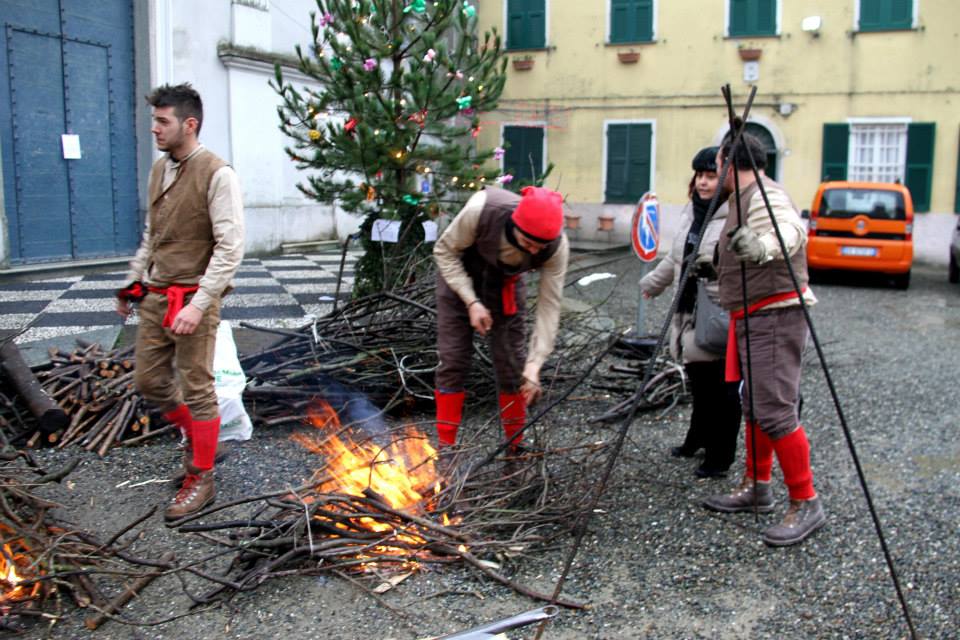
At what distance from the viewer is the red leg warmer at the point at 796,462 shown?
4188mm

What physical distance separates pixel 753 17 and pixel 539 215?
18377 millimetres

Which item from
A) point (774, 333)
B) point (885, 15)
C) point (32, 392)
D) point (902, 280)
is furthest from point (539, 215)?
point (885, 15)

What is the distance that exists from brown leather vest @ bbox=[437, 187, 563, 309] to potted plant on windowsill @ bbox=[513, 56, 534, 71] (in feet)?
60.4

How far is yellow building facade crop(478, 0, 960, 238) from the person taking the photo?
19.2m

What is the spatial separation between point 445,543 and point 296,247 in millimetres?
12469

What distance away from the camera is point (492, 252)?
4.30 m

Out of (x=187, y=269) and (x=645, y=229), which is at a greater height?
(x=645, y=229)

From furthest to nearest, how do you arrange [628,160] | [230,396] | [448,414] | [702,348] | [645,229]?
1. [628,160]
2. [645,229]
3. [230,396]
4. [702,348]
5. [448,414]

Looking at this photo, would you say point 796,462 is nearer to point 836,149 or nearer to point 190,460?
point 190,460

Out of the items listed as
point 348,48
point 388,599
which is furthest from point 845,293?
→ point 388,599

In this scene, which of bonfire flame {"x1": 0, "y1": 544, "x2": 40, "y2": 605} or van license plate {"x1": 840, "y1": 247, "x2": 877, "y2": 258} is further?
van license plate {"x1": 840, "y1": 247, "x2": 877, "y2": 258}

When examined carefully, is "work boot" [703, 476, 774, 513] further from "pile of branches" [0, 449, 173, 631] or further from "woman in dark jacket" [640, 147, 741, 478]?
"pile of branches" [0, 449, 173, 631]

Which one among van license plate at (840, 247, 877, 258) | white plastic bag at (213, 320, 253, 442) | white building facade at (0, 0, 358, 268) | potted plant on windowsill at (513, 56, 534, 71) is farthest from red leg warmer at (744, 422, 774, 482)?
potted plant on windowsill at (513, 56, 534, 71)

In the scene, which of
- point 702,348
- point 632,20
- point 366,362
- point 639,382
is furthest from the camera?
point 632,20
